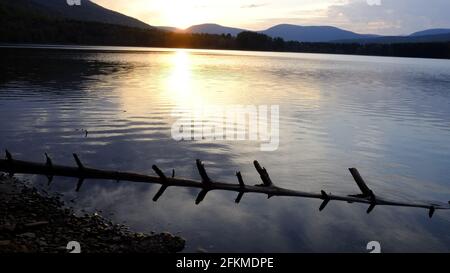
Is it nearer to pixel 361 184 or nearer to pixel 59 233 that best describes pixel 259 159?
pixel 361 184

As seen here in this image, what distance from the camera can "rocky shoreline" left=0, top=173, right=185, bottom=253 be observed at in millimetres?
13219

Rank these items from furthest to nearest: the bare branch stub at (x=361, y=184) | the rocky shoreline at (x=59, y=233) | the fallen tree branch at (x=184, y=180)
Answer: the bare branch stub at (x=361, y=184), the fallen tree branch at (x=184, y=180), the rocky shoreline at (x=59, y=233)

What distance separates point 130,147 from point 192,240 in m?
15.2

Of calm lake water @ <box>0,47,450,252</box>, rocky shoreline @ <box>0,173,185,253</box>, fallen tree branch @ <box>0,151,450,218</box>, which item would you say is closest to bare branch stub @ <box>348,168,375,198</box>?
fallen tree branch @ <box>0,151,450,218</box>

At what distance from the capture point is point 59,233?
1429 cm

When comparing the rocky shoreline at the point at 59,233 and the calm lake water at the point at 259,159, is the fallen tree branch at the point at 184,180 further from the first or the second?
the rocky shoreline at the point at 59,233

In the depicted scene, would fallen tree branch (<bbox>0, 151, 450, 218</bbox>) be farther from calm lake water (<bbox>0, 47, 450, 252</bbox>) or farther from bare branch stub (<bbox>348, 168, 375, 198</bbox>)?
calm lake water (<bbox>0, 47, 450, 252</bbox>)

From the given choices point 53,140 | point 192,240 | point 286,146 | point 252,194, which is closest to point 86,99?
point 53,140

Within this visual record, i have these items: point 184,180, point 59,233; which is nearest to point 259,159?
point 184,180

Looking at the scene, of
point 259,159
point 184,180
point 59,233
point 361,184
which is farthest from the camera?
point 259,159

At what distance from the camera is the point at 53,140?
30.1 meters

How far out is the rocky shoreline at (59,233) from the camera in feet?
43.4

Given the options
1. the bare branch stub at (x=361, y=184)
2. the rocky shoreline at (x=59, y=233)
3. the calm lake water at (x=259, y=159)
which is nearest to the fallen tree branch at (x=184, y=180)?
the bare branch stub at (x=361, y=184)

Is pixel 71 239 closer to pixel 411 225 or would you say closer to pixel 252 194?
pixel 252 194
